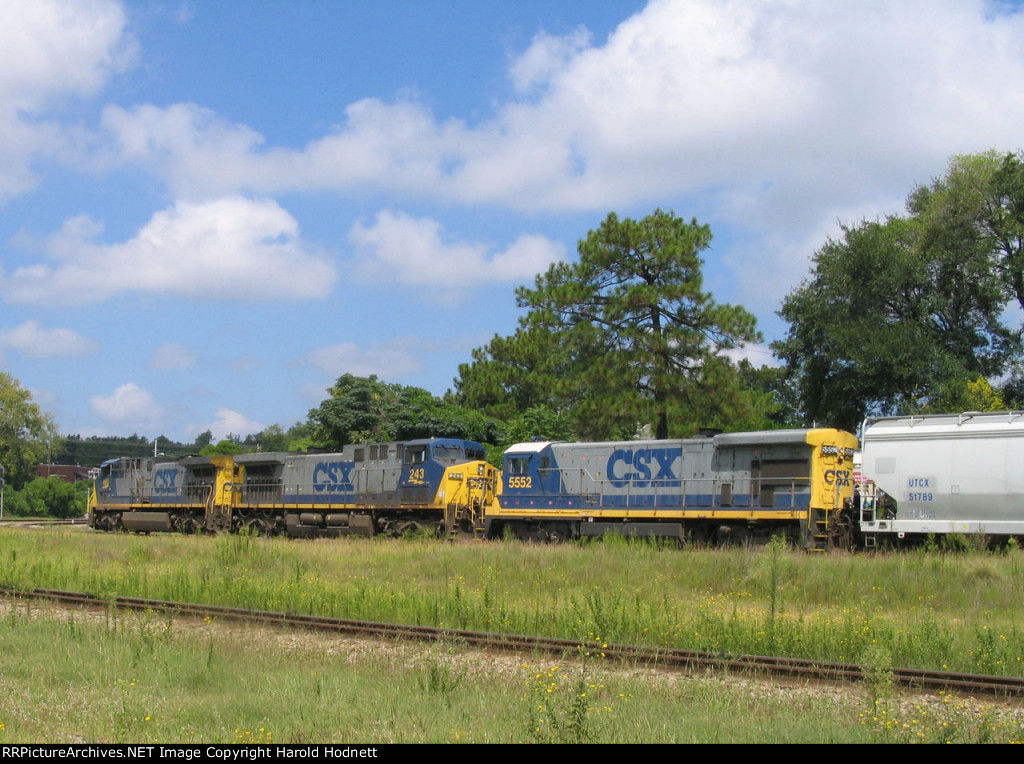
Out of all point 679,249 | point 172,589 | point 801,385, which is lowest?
point 172,589

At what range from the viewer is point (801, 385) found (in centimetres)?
4006

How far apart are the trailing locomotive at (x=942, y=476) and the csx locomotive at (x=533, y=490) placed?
0.80 m

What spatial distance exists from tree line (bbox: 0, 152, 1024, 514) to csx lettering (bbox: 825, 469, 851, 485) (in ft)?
28.2

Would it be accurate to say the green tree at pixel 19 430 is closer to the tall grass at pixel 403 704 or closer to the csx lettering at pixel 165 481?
the csx lettering at pixel 165 481

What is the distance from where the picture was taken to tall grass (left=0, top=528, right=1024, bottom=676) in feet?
34.4

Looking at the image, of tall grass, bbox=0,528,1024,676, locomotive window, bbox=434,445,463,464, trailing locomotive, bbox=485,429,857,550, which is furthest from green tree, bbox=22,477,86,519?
trailing locomotive, bbox=485,429,857,550

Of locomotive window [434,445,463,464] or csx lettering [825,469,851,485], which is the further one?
locomotive window [434,445,463,464]

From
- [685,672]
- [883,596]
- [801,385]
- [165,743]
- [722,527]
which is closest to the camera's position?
[165,743]

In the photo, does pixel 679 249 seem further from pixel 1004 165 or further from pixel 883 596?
pixel 883 596

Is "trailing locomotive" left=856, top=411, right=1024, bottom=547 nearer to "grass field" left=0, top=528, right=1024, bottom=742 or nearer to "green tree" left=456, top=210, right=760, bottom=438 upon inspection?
"grass field" left=0, top=528, right=1024, bottom=742

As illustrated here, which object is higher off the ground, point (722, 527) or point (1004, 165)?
point (1004, 165)

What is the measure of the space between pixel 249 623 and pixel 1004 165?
35.3m
